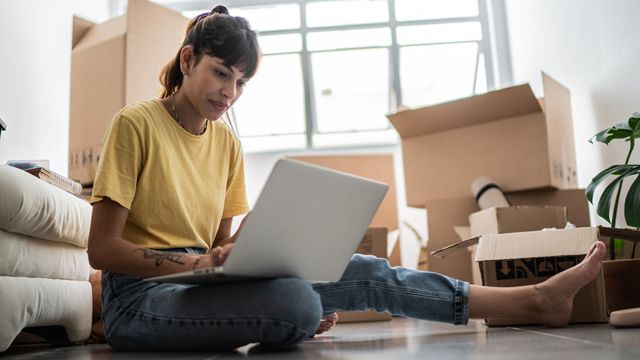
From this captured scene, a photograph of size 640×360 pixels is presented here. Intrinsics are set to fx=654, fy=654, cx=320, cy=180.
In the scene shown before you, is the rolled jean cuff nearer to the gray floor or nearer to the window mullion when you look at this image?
the gray floor

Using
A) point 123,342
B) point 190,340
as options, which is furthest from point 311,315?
point 123,342

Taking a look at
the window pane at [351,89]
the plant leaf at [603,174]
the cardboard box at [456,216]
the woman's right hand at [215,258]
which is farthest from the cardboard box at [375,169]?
the woman's right hand at [215,258]

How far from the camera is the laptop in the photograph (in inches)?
34.3

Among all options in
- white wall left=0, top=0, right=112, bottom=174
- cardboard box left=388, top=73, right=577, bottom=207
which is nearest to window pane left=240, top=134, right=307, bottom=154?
white wall left=0, top=0, right=112, bottom=174

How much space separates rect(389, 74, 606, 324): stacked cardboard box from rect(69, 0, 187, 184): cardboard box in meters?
0.98

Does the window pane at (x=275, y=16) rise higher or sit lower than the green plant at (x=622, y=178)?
higher

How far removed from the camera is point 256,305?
3.20ft

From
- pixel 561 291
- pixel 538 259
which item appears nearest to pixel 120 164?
pixel 561 291

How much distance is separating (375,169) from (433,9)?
1231 millimetres

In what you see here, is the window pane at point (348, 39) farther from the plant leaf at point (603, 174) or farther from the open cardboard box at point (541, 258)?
the open cardboard box at point (541, 258)

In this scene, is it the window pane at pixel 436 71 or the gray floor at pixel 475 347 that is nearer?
the gray floor at pixel 475 347

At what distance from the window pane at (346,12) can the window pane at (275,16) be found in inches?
3.2

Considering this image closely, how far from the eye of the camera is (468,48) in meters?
3.76

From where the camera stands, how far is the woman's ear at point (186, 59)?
46.9 inches
